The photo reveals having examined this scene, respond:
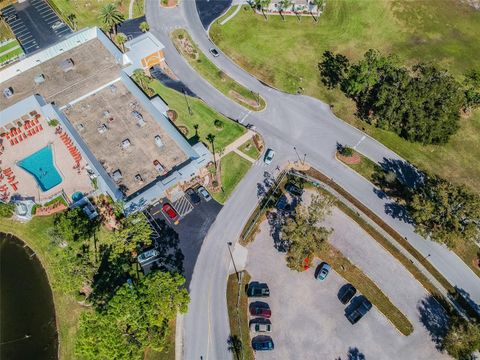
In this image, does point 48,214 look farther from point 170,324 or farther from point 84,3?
point 84,3

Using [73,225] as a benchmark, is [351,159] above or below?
above

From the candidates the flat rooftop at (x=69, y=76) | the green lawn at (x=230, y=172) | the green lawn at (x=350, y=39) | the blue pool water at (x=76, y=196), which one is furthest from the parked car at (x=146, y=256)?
the green lawn at (x=350, y=39)

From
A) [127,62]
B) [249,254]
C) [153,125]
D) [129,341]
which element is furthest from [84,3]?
[129,341]

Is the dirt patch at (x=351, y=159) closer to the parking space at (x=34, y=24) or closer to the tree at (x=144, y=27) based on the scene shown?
the tree at (x=144, y=27)

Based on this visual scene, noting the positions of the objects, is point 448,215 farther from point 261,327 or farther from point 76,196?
point 76,196

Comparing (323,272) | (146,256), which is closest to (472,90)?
(323,272)
